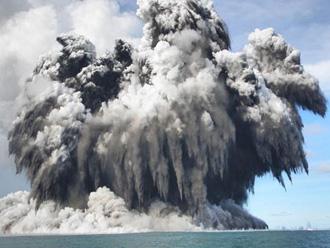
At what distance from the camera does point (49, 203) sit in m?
166

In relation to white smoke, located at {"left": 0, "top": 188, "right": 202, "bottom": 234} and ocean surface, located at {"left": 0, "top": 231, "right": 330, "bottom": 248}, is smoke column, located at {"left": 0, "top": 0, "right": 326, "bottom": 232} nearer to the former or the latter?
white smoke, located at {"left": 0, "top": 188, "right": 202, "bottom": 234}

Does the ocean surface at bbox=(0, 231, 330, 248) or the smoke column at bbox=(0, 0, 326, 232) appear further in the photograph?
the smoke column at bbox=(0, 0, 326, 232)

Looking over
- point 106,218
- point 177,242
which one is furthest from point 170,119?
point 177,242

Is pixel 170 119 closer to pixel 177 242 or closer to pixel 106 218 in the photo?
pixel 106 218

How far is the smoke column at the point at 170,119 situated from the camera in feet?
509

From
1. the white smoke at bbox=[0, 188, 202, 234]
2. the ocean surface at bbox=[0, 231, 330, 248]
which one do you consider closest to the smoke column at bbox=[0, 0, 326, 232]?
the white smoke at bbox=[0, 188, 202, 234]

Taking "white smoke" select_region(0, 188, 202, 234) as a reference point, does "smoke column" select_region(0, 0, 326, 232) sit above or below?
above

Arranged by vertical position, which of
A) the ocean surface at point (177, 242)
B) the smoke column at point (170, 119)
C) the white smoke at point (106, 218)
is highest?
the smoke column at point (170, 119)

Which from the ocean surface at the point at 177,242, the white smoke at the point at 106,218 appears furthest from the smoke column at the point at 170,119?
the ocean surface at the point at 177,242

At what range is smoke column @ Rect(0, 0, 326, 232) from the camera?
155125 mm

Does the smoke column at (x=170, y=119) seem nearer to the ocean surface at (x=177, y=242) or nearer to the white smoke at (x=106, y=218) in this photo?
the white smoke at (x=106, y=218)

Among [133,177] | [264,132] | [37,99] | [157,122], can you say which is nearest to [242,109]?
[264,132]

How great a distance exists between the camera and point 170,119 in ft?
502

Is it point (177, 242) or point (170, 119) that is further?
point (170, 119)
